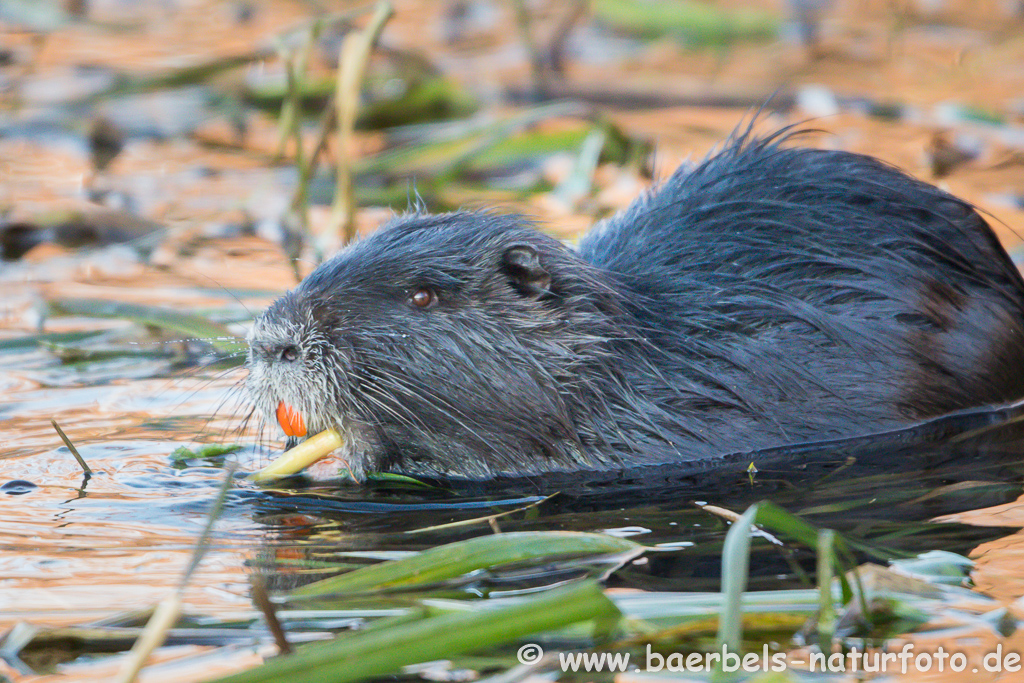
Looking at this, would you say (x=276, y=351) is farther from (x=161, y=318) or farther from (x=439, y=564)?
(x=161, y=318)

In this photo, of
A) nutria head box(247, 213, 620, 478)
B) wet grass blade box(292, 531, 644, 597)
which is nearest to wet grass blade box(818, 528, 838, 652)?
wet grass blade box(292, 531, 644, 597)

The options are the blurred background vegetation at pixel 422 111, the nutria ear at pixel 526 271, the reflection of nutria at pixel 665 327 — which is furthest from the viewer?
the blurred background vegetation at pixel 422 111

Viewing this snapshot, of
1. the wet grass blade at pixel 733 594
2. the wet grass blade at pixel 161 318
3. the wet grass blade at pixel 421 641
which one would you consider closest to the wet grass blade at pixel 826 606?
the wet grass blade at pixel 733 594

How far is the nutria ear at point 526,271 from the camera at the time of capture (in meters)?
4.17

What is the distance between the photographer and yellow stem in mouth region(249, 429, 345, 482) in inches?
154

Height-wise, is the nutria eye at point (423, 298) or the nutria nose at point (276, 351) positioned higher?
the nutria eye at point (423, 298)

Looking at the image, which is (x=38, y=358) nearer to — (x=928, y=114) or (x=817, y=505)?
(x=817, y=505)

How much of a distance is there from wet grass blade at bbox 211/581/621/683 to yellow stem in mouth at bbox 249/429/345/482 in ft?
5.25

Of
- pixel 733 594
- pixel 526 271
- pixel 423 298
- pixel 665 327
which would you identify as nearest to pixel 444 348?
pixel 423 298

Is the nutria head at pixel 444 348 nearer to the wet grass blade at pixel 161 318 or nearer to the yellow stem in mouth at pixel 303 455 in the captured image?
the yellow stem in mouth at pixel 303 455

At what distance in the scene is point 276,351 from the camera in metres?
3.87

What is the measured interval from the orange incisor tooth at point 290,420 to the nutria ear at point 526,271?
0.80m

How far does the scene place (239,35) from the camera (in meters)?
12.6

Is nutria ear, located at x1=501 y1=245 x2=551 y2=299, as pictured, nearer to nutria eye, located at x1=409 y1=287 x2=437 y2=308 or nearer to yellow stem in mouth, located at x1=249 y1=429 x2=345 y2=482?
nutria eye, located at x1=409 y1=287 x2=437 y2=308
